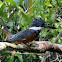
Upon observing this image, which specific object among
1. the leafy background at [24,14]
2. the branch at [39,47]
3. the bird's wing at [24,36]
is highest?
the leafy background at [24,14]

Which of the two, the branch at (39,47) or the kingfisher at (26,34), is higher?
the kingfisher at (26,34)

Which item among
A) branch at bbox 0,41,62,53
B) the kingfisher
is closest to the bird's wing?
the kingfisher

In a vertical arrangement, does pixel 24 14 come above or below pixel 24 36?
above

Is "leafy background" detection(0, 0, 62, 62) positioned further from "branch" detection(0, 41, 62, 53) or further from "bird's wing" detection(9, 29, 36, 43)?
"branch" detection(0, 41, 62, 53)

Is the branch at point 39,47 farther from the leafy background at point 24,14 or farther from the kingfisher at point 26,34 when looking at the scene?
the leafy background at point 24,14

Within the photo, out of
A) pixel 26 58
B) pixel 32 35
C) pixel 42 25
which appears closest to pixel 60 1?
pixel 42 25

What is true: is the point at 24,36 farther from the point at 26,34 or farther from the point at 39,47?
the point at 39,47

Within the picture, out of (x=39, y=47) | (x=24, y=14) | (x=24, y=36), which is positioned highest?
(x=24, y=14)

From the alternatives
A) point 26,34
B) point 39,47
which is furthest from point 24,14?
point 39,47

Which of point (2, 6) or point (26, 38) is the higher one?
point (2, 6)

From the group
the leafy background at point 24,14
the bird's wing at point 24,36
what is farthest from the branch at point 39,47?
the leafy background at point 24,14

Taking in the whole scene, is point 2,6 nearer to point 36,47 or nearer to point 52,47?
point 36,47

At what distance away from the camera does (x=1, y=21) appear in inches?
83.2

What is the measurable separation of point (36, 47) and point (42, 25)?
1.57ft
